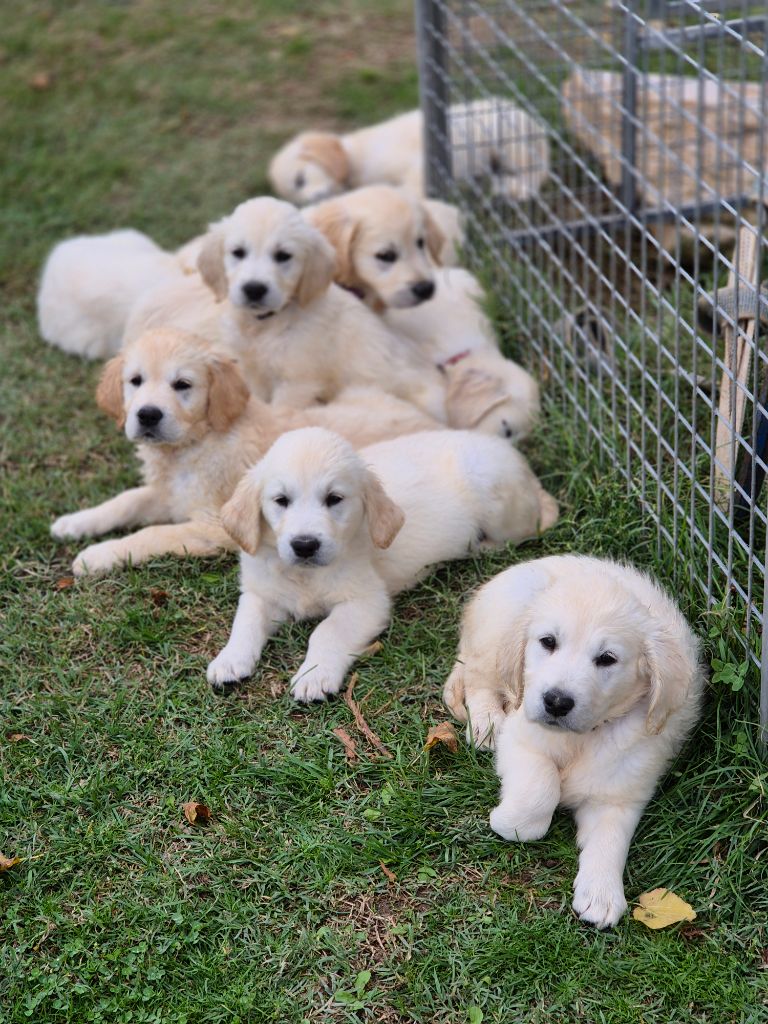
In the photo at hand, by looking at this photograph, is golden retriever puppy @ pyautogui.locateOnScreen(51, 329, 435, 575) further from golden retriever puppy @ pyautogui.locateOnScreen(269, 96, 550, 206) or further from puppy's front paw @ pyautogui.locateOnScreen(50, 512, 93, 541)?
golden retriever puppy @ pyautogui.locateOnScreen(269, 96, 550, 206)

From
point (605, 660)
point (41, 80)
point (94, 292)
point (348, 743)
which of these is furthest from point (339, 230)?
point (41, 80)

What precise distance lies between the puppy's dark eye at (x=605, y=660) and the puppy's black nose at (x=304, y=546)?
0.94 metres

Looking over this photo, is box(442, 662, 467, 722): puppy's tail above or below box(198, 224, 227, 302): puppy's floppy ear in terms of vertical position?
below

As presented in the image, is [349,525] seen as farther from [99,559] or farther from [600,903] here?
[600,903]

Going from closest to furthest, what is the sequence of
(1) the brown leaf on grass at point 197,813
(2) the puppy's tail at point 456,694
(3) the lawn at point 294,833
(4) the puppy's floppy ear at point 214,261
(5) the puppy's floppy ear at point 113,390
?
(3) the lawn at point 294,833 → (1) the brown leaf on grass at point 197,813 → (2) the puppy's tail at point 456,694 → (5) the puppy's floppy ear at point 113,390 → (4) the puppy's floppy ear at point 214,261

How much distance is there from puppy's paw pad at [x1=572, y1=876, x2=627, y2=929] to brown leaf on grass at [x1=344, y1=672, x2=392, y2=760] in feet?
2.17

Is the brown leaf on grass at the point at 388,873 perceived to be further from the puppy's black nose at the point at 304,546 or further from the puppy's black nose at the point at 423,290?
the puppy's black nose at the point at 423,290

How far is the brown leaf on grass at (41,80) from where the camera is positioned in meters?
7.61

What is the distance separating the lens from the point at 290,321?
482 cm

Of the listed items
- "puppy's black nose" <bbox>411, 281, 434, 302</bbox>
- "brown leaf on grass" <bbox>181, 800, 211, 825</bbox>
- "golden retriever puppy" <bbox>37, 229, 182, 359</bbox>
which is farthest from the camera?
"golden retriever puppy" <bbox>37, 229, 182, 359</bbox>

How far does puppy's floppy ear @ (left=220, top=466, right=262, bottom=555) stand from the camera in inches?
146

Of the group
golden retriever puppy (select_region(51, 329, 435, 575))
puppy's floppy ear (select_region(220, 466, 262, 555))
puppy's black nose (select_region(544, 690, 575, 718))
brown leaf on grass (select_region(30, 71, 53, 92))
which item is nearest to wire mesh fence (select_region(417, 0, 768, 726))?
puppy's black nose (select_region(544, 690, 575, 718))

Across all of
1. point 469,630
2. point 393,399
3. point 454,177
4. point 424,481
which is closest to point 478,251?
point 454,177

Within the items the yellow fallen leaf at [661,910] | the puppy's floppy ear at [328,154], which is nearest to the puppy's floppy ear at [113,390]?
the yellow fallen leaf at [661,910]
